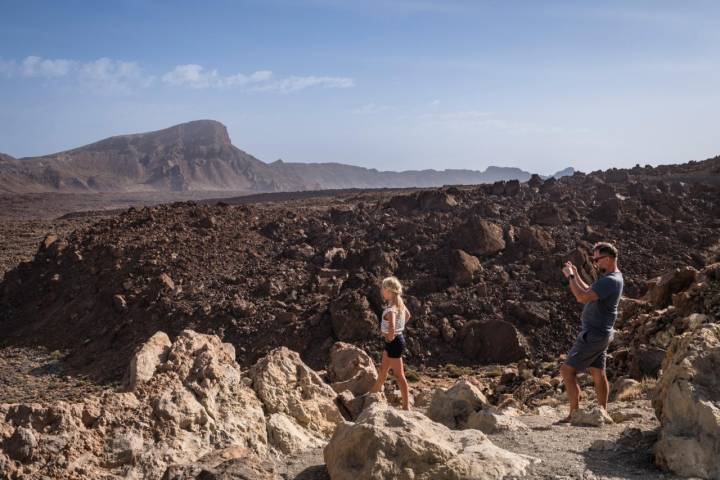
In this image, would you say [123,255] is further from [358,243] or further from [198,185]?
[198,185]

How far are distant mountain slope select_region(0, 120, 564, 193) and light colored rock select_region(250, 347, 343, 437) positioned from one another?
95887 millimetres

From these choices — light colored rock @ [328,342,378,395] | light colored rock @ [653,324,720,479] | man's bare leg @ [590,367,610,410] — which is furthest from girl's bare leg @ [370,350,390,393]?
light colored rock @ [653,324,720,479]

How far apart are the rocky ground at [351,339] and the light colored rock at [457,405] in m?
0.02

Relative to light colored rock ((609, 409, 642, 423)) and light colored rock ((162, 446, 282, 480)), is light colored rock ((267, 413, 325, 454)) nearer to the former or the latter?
light colored rock ((162, 446, 282, 480))

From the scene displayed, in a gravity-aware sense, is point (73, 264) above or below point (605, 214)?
below

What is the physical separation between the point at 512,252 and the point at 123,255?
10.2m

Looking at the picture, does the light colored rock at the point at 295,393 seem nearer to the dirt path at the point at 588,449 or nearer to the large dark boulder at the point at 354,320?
the dirt path at the point at 588,449

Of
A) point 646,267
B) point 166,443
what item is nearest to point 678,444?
point 166,443

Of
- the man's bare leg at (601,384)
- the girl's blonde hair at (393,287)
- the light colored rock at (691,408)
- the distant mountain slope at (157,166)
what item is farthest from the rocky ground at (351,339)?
the distant mountain slope at (157,166)

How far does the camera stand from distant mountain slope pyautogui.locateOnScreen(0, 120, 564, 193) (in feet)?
340

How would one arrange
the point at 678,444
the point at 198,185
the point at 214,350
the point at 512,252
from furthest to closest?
the point at 198,185, the point at 512,252, the point at 214,350, the point at 678,444

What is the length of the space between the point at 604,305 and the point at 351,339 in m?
7.04

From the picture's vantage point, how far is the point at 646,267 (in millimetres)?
14688

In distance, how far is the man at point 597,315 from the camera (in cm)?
511
